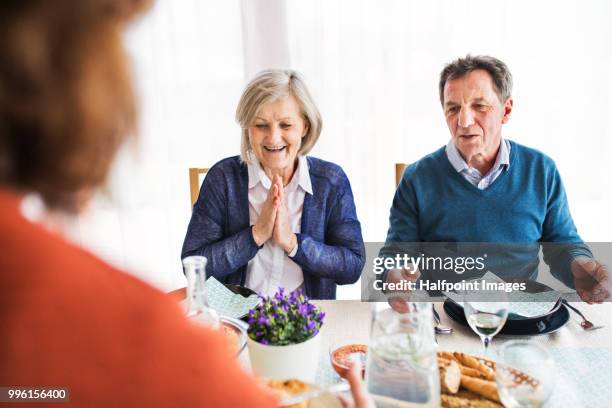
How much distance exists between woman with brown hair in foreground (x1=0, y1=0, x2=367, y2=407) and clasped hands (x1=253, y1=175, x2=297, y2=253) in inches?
46.8

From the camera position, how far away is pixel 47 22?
15.0 inches

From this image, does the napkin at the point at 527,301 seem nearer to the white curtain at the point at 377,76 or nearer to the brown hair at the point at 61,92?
the brown hair at the point at 61,92

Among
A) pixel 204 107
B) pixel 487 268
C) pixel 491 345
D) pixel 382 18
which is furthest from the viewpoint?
pixel 204 107

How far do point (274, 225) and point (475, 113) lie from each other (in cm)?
72

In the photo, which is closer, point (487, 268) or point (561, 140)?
point (487, 268)

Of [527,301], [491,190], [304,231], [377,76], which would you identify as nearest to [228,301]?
[304,231]

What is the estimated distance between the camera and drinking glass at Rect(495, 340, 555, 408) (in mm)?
802

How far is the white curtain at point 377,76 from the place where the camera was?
270cm

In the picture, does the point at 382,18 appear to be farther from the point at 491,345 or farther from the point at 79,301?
the point at 79,301

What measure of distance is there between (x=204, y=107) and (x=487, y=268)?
177 cm

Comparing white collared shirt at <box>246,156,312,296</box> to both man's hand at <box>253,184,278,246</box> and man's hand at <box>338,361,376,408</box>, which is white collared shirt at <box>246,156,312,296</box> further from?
man's hand at <box>338,361,376,408</box>

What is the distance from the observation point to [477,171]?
1.79 m

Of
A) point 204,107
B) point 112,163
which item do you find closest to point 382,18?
point 204,107

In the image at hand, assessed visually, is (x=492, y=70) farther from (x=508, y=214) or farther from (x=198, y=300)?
(x=198, y=300)
